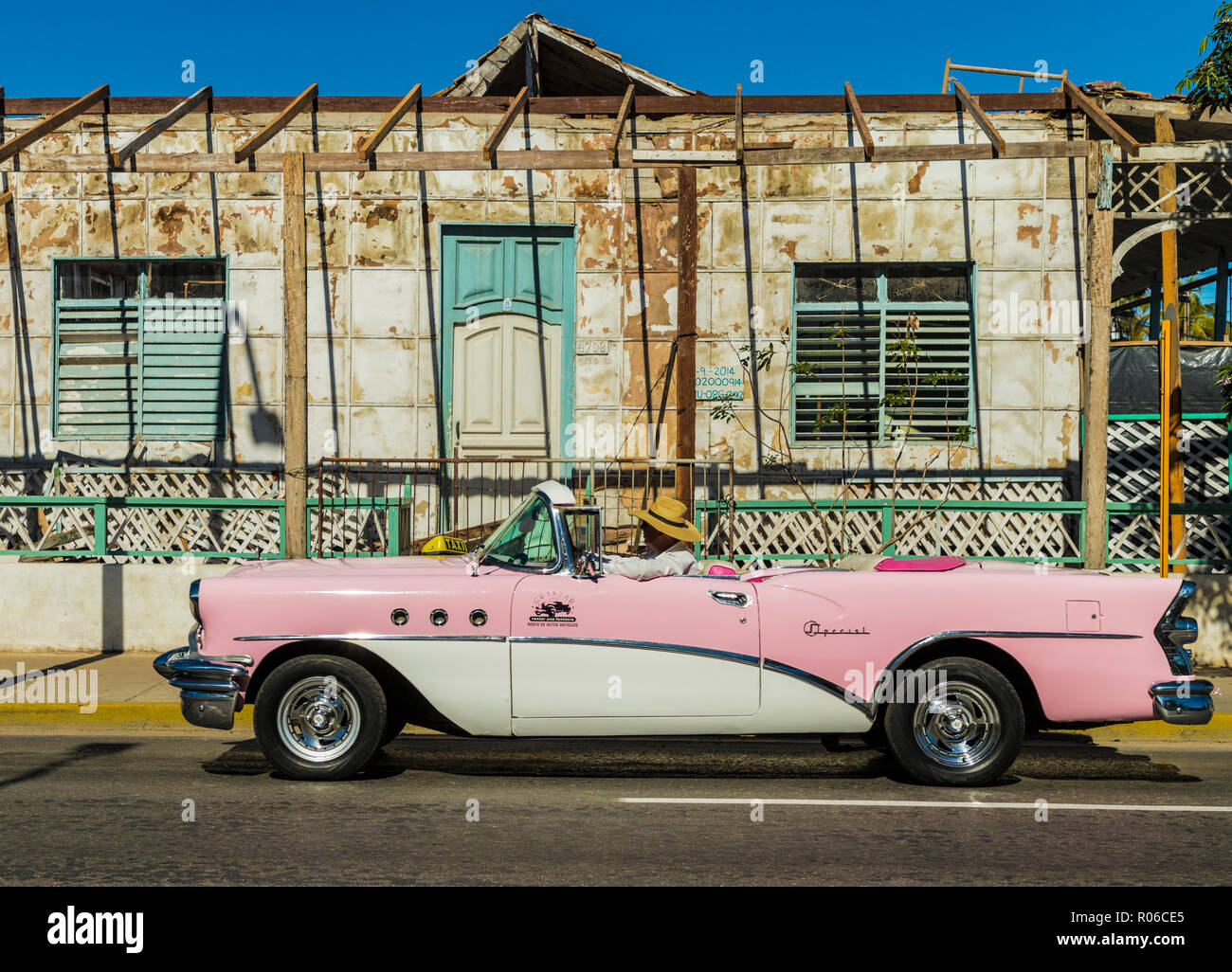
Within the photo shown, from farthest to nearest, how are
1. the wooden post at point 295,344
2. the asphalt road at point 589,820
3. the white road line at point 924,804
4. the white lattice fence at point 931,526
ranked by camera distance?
the white lattice fence at point 931,526 → the wooden post at point 295,344 → the white road line at point 924,804 → the asphalt road at point 589,820

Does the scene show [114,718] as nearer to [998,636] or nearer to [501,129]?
[998,636]

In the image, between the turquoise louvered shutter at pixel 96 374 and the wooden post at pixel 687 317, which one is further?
the turquoise louvered shutter at pixel 96 374

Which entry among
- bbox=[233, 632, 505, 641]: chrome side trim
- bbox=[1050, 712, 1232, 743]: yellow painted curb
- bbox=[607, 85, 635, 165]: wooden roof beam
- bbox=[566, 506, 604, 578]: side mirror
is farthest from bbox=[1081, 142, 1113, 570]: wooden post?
bbox=[233, 632, 505, 641]: chrome side trim

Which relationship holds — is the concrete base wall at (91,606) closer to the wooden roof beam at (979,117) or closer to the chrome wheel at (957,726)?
the chrome wheel at (957,726)

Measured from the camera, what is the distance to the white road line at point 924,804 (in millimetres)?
6094

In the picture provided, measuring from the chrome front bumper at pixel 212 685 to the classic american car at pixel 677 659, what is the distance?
1 centimetres

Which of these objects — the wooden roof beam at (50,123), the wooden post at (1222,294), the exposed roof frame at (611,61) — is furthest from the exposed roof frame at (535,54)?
the wooden post at (1222,294)

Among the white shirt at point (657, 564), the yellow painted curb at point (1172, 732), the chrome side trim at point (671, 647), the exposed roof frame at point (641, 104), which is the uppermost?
the exposed roof frame at point (641, 104)

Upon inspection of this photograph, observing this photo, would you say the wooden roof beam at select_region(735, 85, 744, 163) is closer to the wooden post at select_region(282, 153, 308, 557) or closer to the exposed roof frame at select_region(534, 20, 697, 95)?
the exposed roof frame at select_region(534, 20, 697, 95)

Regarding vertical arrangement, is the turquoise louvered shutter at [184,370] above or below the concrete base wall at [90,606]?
above

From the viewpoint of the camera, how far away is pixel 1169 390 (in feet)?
37.4

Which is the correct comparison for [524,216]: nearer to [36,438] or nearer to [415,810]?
[36,438]

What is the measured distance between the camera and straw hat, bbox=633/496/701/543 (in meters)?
7.03

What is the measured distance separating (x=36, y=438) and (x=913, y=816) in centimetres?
1156
